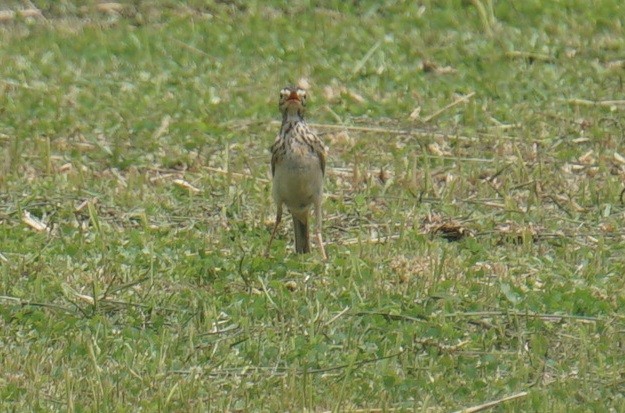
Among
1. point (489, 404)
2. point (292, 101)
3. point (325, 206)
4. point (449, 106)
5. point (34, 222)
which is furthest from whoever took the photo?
point (449, 106)

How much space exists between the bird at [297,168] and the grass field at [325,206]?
8.5 inches

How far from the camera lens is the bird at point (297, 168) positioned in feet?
29.6

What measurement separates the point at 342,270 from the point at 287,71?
476cm

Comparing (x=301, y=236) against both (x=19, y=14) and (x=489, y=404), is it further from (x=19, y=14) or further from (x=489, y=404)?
(x=19, y=14)

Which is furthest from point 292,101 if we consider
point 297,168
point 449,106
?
point 449,106

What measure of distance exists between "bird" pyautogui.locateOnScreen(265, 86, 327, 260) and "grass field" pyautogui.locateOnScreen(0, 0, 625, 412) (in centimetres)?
22

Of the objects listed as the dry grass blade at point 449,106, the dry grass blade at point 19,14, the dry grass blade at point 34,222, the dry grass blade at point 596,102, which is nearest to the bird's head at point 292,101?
the dry grass blade at point 34,222

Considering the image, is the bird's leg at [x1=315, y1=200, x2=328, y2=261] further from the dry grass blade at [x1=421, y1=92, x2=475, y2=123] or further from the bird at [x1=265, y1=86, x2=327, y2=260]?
the dry grass blade at [x1=421, y1=92, x2=475, y2=123]

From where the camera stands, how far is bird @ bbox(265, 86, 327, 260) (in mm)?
9016

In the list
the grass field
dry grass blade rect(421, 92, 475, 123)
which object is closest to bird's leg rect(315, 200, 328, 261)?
the grass field

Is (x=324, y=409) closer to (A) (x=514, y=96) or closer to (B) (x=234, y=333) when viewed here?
(B) (x=234, y=333)

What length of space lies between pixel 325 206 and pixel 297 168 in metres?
0.87

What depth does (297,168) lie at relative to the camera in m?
9.02

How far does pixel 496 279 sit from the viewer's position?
27.7 feet
